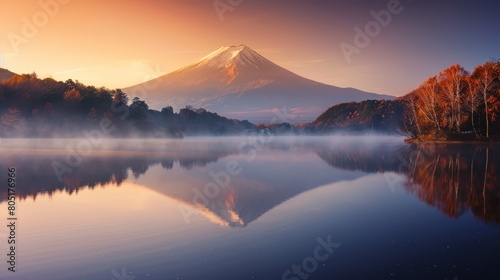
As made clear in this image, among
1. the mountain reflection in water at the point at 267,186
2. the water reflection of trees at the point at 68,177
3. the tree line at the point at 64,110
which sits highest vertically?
the tree line at the point at 64,110

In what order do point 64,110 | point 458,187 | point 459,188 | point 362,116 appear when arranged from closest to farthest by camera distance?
point 459,188
point 458,187
point 64,110
point 362,116

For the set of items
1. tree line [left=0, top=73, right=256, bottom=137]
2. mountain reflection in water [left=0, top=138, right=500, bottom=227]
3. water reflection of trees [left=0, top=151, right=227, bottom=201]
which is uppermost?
tree line [left=0, top=73, right=256, bottom=137]

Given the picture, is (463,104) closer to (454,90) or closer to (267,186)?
(454,90)

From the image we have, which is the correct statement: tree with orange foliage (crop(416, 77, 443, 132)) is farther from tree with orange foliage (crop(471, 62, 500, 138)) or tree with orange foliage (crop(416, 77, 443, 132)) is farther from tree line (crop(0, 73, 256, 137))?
tree line (crop(0, 73, 256, 137))

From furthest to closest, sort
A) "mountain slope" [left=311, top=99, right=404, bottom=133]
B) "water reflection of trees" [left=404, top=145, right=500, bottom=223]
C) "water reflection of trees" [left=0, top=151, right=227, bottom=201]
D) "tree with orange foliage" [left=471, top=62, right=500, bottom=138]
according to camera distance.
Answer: "mountain slope" [left=311, top=99, right=404, bottom=133] < "tree with orange foliage" [left=471, top=62, right=500, bottom=138] < "water reflection of trees" [left=0, top=151, right=227, bottom=201] < "water reflection of trees" [left=404, top=145, right=500, bottom=223]

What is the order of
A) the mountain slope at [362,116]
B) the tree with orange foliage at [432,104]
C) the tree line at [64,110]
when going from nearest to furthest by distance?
1. the tree with orange foliage at [432,104]
2. the tree line at [64,110]
3. the mountain slope at [362,116]

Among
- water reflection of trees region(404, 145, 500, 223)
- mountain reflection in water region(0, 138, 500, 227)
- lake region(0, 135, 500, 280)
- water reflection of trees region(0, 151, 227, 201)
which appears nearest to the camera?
lake region(0, 135, 500, 280)

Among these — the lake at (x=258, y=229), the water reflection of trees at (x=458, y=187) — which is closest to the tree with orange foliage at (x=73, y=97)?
the lake at (x=258, y=229)

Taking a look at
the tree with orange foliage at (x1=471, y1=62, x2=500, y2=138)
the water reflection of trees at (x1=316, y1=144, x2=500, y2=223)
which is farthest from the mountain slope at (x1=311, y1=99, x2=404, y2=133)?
the water reflection of trees at (x1=316, y1=144, x2=500, y2=223)

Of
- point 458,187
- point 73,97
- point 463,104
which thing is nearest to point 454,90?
point 463,104

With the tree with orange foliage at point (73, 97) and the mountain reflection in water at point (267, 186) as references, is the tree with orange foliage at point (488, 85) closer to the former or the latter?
the mountain reflection in water at point (267, 186)

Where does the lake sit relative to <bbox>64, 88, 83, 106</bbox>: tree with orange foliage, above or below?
below
